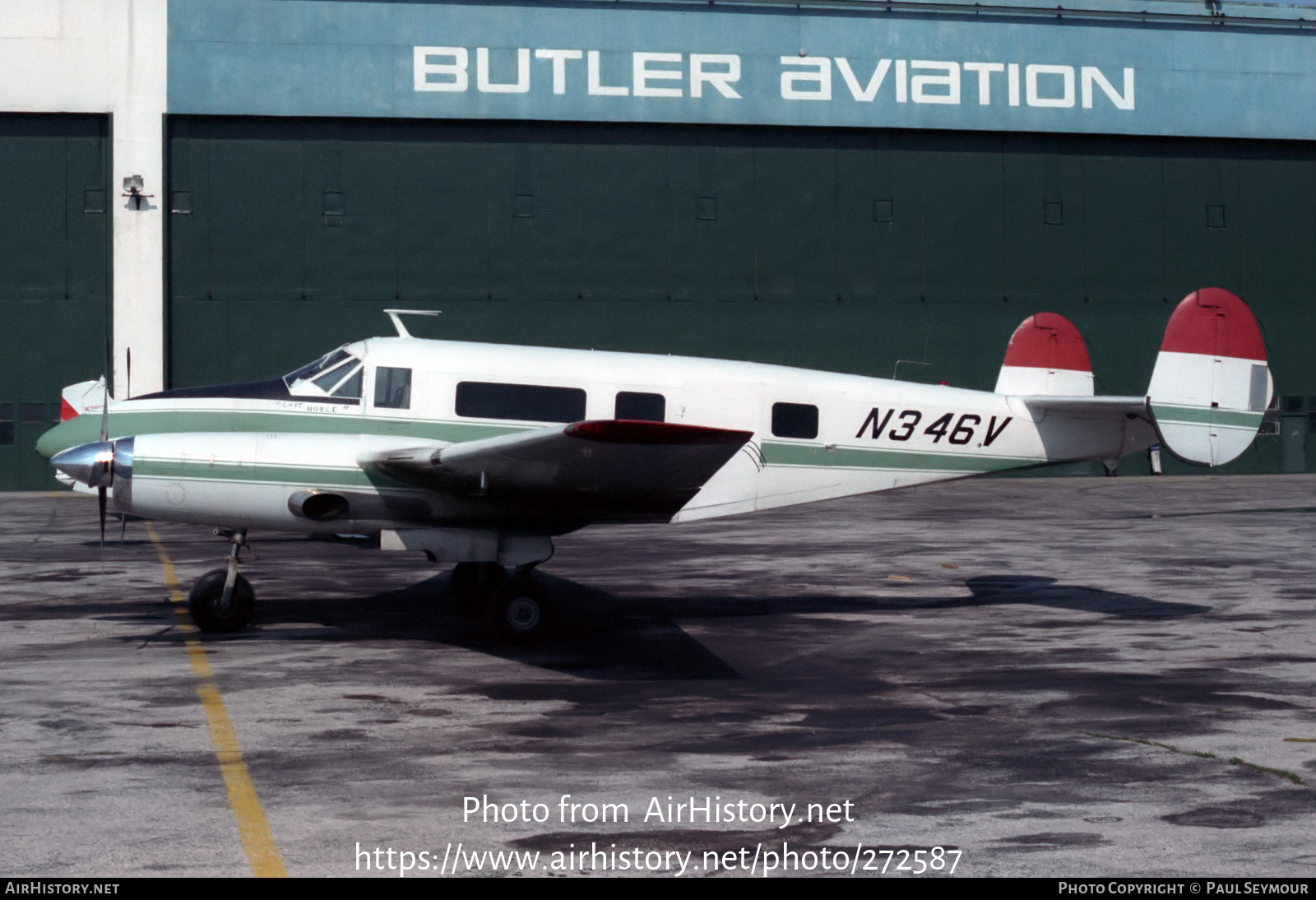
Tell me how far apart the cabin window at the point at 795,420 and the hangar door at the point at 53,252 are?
25.5 metres

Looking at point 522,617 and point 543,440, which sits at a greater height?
point 543,440

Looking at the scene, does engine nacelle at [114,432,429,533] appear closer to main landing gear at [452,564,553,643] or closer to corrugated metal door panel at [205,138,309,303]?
main landing gear at [452,564,553,643]

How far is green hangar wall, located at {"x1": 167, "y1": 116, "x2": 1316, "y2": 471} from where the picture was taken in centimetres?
3634

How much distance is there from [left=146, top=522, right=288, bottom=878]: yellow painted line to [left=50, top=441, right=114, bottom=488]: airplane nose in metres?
1.80

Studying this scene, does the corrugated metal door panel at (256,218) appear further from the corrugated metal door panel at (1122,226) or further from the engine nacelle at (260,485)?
the engine nacelle at (260,485)

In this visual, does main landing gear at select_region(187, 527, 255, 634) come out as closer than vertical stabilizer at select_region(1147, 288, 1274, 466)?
Yes

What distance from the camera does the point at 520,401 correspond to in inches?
580

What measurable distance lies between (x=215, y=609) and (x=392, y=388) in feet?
9.32

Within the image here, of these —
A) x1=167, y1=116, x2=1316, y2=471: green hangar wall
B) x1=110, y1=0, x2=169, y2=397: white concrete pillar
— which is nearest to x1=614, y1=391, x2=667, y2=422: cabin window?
x1=167, y1=116, x2=1316, y2=471: green hangar wall

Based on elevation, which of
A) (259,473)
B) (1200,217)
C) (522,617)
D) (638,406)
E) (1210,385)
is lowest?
(522,617)

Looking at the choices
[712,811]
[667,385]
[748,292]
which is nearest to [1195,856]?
[712,811]

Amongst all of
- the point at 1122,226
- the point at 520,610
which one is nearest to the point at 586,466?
the point at 520,610

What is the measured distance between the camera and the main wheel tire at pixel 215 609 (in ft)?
45.8

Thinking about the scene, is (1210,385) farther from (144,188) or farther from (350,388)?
(144,188)
